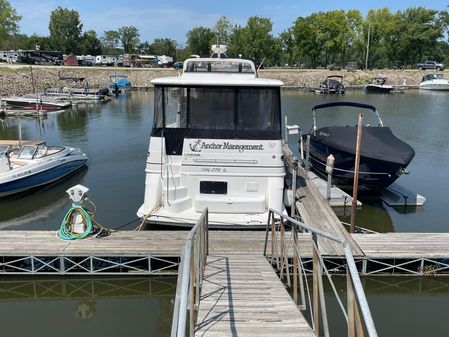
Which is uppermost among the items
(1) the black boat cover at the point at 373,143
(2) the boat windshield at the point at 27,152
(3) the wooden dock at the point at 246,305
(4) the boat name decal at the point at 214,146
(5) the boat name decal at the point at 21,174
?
(4) the boat name decal at the point at 214,146

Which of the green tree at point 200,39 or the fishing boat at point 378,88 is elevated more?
the green tree at point 200,39

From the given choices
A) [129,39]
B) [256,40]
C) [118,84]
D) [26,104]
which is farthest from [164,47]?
[26,104]

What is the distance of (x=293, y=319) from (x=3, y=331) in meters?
5.39

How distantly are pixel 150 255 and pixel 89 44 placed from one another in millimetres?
106809

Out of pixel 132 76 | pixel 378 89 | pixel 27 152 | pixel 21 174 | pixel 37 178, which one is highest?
pixel 132 76

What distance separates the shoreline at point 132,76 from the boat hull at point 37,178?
35473 millimetres

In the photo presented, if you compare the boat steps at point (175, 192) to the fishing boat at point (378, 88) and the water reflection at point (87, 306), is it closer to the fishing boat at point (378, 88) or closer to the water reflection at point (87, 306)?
the water reflection at point (87, 306)

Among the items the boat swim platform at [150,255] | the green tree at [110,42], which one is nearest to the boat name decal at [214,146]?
the boat swim platform at [150,255]

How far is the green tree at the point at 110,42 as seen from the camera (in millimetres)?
131125

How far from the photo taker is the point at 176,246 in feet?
29.2

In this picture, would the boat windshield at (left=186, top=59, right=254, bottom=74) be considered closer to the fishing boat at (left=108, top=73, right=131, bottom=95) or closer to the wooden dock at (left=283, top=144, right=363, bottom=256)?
the wooden dock at (left=283, top=144, right=363, bottom=256)

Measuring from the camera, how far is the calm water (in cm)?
776

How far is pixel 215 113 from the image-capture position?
10.1 meters

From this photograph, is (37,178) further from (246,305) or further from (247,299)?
A: (246,305)
